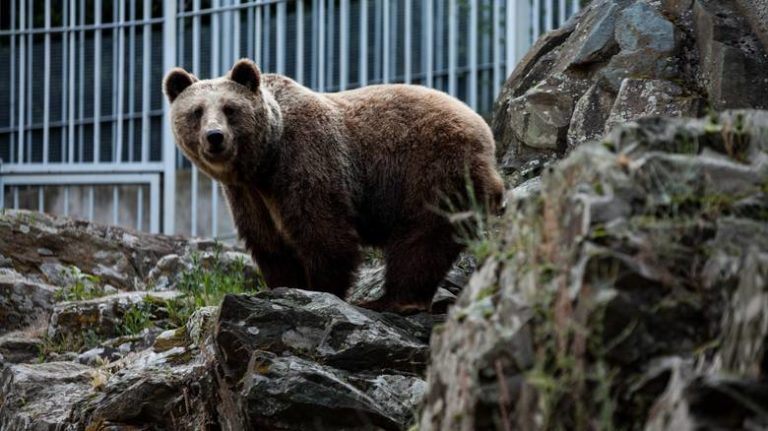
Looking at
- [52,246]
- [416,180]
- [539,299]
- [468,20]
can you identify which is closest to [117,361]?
[416,180]

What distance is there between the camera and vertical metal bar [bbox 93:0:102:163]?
502 inches

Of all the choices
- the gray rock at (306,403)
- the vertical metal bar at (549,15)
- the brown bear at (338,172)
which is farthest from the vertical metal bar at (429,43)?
the gray rock at (306,403)

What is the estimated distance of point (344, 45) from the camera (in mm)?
12094

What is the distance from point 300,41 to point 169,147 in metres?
1.64

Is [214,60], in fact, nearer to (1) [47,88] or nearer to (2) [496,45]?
(1) [47,88]

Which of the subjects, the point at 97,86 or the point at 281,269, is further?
the point at 97,86

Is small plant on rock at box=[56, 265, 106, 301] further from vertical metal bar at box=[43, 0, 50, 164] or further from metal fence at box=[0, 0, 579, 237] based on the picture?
vertical metal bar at box=[43, 0, 50, 164]

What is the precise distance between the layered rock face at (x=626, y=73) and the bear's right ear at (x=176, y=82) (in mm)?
2296

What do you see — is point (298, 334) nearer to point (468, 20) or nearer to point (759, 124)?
point (759, 124)

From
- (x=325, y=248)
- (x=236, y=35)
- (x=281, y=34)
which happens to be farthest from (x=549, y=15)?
(x=325, y=248)

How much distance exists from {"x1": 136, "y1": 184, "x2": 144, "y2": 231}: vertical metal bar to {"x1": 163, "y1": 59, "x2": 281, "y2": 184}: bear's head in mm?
4805

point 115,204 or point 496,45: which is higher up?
point 496,45

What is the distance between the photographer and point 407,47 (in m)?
11.7

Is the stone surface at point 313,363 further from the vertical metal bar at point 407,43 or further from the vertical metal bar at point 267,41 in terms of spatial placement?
the vertical metal bar at point 267,41
